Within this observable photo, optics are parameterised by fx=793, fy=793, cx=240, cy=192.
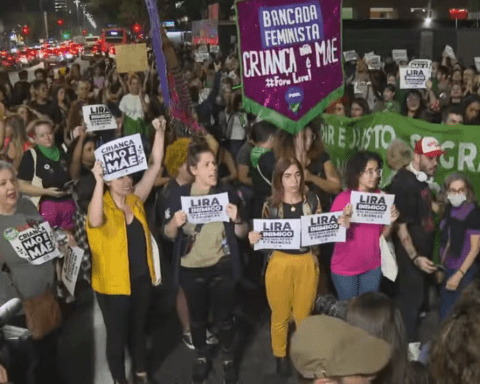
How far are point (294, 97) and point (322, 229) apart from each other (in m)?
1.70

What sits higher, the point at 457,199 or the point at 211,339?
the point at 457,199

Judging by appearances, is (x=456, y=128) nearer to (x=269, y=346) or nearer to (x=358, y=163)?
(x=358, y=163)

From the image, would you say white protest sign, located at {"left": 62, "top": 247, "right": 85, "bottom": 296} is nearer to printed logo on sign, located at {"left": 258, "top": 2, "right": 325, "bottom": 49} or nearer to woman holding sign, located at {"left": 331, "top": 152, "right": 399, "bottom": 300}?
woman holding sign, located at {"left": 331, "top": 152, "right": 399, "bottom": 300}

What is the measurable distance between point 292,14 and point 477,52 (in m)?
19.0

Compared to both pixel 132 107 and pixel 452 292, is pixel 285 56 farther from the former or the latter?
pixel 132 107

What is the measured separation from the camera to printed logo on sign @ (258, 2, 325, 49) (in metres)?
7.28

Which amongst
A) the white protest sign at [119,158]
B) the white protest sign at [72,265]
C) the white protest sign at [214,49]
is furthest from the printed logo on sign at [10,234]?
the white protest sign at [214,49]

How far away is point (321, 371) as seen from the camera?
300 cm

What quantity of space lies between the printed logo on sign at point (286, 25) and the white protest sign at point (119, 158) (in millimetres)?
2007

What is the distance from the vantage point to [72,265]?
5.79 metres

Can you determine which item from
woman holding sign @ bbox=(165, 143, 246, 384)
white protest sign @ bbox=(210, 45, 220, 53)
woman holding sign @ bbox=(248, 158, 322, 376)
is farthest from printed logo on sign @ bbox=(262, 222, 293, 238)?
white protest sign @ bbox=(210, 45, 220, 53)

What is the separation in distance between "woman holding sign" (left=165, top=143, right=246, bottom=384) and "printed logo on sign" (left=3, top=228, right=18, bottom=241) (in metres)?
1.28

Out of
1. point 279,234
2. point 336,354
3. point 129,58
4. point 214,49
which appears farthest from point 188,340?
point 214,49

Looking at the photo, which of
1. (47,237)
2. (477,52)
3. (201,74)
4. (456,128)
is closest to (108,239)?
(47,237)
